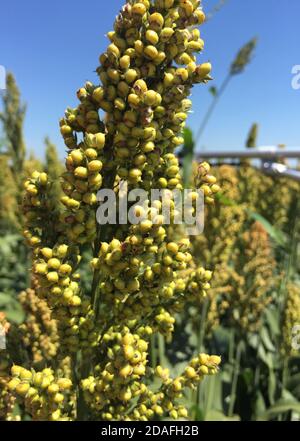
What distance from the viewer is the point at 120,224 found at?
60.4 inches

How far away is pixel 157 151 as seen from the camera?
1.45m

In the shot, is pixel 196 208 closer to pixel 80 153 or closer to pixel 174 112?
pixel 174 112

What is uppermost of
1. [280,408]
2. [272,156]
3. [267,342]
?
[272,156]

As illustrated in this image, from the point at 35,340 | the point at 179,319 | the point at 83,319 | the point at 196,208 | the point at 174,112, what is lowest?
the point at 179,319

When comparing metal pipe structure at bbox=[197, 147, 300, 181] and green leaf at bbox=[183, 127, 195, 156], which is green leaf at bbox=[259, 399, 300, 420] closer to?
metal pipe structure at bbox=[197, 147, 300, 181]

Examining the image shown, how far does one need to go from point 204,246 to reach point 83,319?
2.00m

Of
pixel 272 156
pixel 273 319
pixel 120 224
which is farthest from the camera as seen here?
pixel 273 319

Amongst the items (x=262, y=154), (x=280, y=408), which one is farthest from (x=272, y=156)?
(x=280, y=408)

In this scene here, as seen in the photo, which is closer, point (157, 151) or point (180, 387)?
point (157, 151)

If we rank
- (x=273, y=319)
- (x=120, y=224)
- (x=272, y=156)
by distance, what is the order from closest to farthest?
(x=120, y=224), (x=272, y=156), (x=273, y=319)

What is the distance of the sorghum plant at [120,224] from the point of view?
1.37 metres

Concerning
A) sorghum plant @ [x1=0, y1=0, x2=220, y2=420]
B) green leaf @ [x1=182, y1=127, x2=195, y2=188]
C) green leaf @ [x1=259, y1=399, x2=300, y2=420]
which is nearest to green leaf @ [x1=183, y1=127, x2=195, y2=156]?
green leaf @ [x1=182, y1=127, x2=195, y2=188]

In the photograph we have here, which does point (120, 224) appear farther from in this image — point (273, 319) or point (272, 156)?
point (273, 319)
